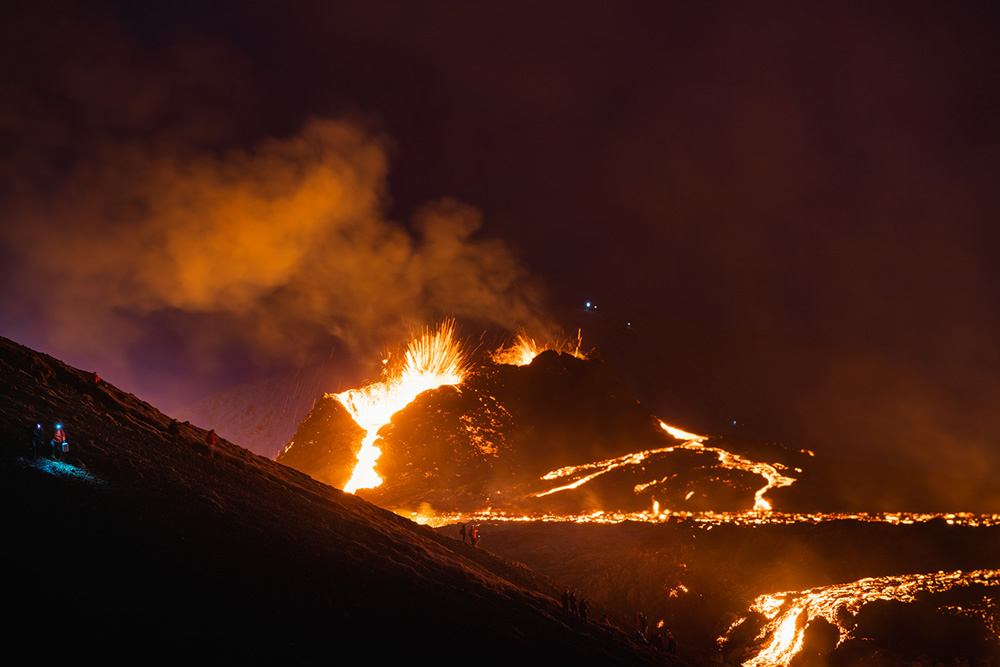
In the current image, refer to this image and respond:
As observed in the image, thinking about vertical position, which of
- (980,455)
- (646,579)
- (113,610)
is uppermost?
(980,455)

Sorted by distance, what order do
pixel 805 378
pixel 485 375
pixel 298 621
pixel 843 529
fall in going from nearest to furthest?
pixel 298 621
pixel 843 529
pixel 485 375
pixel 805 378

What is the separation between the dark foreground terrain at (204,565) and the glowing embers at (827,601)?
13920mm

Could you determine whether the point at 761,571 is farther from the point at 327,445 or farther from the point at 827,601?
the point at 327,445

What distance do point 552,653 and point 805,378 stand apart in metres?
167

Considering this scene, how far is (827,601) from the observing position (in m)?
44.9

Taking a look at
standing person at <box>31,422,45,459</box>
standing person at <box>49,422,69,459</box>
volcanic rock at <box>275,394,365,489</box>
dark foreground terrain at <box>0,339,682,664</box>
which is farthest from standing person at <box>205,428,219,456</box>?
volcanic rock at <box>275,394,365,489</box>

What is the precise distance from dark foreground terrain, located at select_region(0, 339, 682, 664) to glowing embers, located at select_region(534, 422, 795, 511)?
131ft

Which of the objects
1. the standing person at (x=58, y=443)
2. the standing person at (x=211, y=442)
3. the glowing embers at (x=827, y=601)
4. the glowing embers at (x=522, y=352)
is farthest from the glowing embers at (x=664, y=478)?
the standing person at (x=58, y=443)

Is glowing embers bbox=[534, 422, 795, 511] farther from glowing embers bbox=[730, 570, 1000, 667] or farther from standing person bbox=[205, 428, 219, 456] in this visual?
standing person bbox=[205, 428, 219, 456]

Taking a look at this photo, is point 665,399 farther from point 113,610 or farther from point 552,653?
point 113,610

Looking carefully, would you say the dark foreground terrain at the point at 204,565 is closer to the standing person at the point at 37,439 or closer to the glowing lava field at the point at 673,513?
the standing person at the point at 37,439

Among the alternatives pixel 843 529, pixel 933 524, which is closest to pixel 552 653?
pixel 843 529

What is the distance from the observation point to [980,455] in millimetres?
146125

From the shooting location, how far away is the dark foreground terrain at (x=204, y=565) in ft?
64.9
